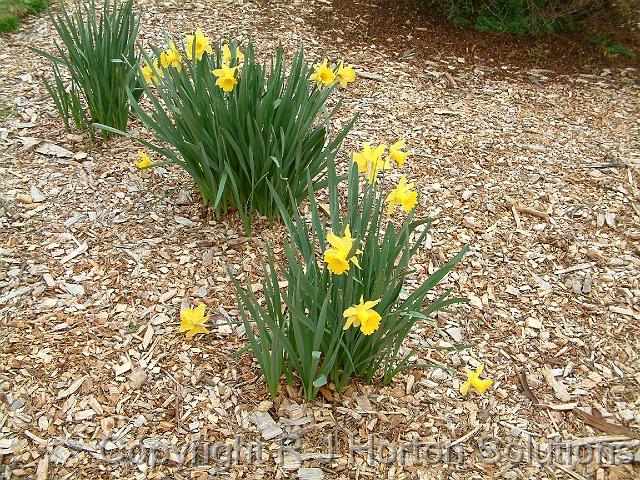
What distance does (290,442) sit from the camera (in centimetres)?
188

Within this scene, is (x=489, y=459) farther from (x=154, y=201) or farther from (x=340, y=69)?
(x=154, y=201)

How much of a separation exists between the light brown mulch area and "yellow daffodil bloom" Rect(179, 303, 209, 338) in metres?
0.09

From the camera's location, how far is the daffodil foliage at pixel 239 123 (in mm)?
2320

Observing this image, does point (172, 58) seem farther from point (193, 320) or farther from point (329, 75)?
point (193, 320)

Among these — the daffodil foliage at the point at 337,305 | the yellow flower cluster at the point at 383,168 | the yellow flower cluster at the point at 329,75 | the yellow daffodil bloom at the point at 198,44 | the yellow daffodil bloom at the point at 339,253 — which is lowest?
the daffodil foliage at the point at 337,305

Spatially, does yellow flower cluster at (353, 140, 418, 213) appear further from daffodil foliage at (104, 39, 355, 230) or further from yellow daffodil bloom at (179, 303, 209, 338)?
yellow daffodil bloom at (179, 303, 209, 338)

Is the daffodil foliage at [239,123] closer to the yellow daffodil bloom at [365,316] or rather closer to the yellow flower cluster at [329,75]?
the yellow flower cluster at [329,75]

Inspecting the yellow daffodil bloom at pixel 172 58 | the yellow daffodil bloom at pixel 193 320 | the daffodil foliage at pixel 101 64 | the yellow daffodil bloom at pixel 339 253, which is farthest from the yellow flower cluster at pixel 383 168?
the daffodil foliage at pixel 101 64

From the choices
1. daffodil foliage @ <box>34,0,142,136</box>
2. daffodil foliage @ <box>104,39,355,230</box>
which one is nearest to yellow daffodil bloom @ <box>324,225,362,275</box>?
daffodil foliage @ <box>104,39,355,230</box>

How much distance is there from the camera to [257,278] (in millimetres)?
2432

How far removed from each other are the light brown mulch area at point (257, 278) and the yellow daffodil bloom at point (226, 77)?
633 millimetres

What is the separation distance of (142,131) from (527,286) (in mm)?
2150

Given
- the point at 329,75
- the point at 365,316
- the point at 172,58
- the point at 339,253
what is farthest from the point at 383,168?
the point at 172,58

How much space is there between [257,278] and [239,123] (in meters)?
0.63
